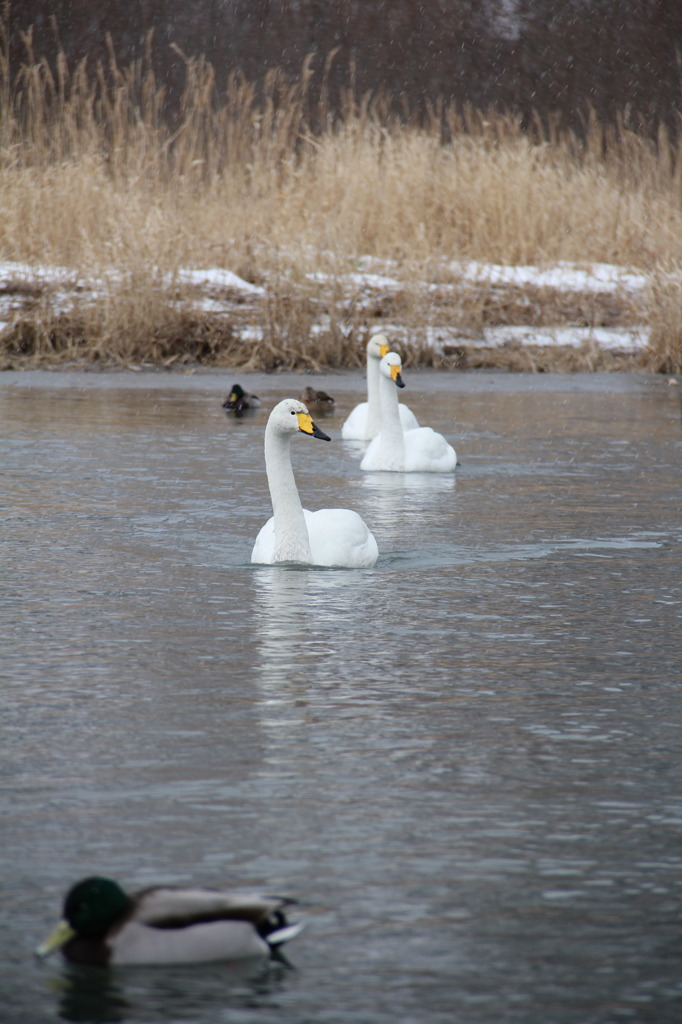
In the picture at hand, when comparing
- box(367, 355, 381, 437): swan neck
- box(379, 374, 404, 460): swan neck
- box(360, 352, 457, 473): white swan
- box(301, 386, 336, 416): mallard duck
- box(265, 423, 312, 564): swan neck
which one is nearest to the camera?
box(265, 423, 312, 564): swan neck

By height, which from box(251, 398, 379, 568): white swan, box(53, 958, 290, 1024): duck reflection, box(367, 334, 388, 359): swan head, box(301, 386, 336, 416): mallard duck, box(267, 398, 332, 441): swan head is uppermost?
box(367, 334, 388, 359): swan head

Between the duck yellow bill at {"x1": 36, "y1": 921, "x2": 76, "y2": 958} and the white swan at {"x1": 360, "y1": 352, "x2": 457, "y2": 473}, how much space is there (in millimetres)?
8063

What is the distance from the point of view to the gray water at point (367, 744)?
3.66 m

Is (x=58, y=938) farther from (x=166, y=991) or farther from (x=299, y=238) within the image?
(x=299, y=238)

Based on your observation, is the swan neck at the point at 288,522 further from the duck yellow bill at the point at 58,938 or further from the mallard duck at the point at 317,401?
the mallard duck at the point at 317,401

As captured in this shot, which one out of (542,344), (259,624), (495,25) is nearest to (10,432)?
(259,624)

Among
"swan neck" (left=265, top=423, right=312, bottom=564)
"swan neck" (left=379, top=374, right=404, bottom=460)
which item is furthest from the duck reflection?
"swan neck" (left=379, top=374, right=404, bottom=460)

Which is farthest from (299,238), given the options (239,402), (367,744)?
(367,744)

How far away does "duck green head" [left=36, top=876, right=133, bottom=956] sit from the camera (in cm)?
355

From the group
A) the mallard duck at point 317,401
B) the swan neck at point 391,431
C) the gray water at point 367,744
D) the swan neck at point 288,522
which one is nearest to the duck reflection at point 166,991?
the gray water at point 367,744

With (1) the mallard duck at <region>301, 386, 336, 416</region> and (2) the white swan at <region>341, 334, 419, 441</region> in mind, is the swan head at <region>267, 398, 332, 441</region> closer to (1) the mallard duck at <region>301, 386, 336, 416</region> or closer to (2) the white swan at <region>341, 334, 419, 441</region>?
(2) the white swan at <region>341, 334, 419, 441</region>

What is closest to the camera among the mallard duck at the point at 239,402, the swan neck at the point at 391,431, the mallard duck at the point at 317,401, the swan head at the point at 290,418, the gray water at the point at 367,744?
the gray water at the point at 367,744

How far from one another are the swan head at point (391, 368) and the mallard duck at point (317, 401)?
9.94ft

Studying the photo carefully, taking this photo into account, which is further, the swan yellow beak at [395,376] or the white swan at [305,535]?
the swan yellow beak at [395,376]
